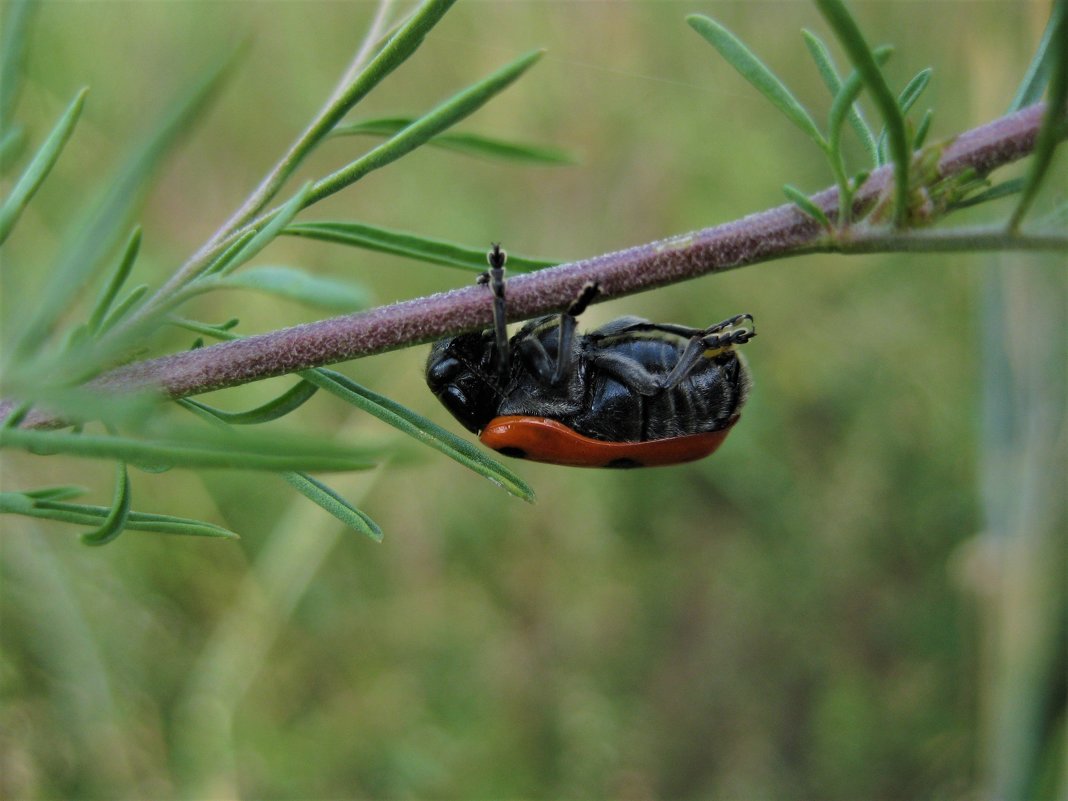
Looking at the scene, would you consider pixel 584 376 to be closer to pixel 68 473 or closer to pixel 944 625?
pixel 68 473

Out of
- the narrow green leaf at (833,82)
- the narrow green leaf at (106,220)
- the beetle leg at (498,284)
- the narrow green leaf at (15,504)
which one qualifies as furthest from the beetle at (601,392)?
the narrow green leaf at (106,220)

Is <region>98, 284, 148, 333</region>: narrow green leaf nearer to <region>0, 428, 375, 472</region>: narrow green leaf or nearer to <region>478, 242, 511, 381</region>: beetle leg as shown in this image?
<region>0, 428, 375, 472</region>: narrow green leaf

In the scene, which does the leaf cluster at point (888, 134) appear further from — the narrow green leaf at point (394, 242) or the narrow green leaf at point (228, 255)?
the narrow green leaf at point (228, 255)

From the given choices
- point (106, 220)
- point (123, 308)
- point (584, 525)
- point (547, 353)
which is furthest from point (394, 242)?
point (584, 525)

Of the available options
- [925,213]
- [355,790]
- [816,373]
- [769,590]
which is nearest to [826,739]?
[769,590]

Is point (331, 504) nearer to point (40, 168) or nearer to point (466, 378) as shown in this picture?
point (40, 168)

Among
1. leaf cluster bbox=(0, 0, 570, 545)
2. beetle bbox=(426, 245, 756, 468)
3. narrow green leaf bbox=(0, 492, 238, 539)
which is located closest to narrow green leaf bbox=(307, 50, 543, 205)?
leaf cluster bbox=(0, 0, 570, 545)
